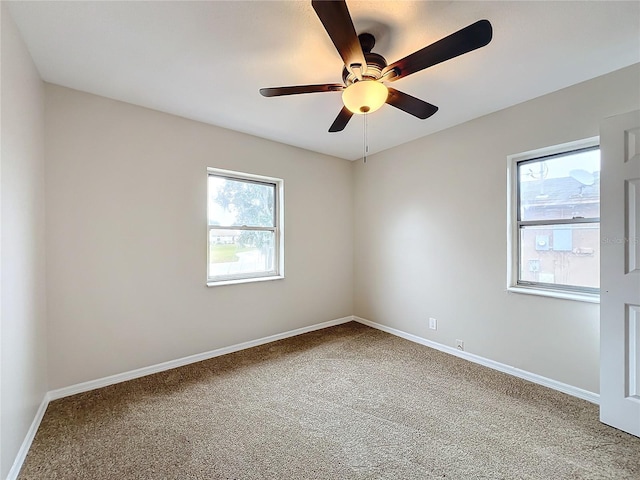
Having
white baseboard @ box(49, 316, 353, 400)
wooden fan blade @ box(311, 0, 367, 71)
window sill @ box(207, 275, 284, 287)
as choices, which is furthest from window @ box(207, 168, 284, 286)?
wooden fan blade @ box(311, 0, 367, 71)

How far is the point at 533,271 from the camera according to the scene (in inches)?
103

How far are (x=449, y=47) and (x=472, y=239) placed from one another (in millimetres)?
2047

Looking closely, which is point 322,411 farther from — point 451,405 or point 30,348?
point 30,348

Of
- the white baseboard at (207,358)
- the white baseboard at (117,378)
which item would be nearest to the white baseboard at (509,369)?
the white baseboard at (207,358)

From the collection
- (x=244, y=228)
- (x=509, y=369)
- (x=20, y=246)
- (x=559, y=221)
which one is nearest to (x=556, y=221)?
(x=559, y=221)

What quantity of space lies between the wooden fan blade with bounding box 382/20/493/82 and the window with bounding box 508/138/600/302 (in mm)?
1622

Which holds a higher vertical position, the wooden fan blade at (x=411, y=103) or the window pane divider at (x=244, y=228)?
the wooden fan blade at (x=411, y=103)

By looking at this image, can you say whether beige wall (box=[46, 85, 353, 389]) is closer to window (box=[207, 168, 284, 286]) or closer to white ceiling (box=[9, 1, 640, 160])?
window (box=[207, 168, 284, 286])

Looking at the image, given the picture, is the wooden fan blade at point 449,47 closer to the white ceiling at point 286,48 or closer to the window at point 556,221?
the white ceiling at point 286,48

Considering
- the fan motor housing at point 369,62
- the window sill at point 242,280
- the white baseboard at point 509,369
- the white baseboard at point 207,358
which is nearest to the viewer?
the fan motor housing at point 369,62

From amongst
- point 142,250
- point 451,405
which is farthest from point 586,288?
point 142,250

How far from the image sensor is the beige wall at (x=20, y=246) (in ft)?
4.90

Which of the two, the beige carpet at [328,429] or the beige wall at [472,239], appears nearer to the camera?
the beige carpet at [328,429]

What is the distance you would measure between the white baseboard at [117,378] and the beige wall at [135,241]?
0.18 feet
